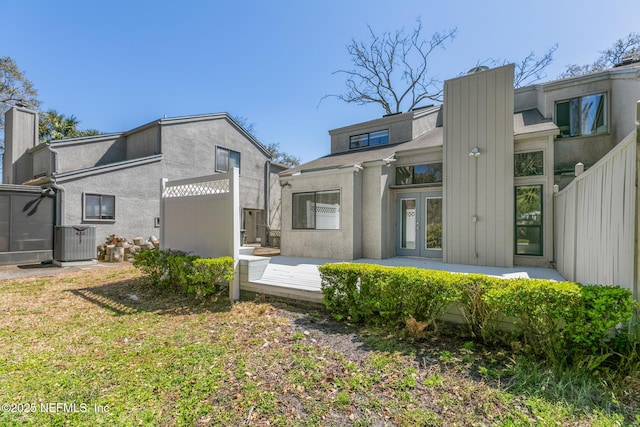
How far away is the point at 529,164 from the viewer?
8.19m

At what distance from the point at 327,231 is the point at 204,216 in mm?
4483

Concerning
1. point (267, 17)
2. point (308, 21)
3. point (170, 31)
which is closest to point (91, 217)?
point (170, 31)

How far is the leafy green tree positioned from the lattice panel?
1813 cm

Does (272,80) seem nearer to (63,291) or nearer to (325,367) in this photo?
(63,291)

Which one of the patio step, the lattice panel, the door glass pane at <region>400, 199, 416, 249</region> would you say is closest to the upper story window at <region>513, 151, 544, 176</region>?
the door glass pane at <region>400, 199, 416, 249</region>

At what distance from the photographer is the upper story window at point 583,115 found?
29.9ft

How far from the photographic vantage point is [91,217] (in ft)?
40.4

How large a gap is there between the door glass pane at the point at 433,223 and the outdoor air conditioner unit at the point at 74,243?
38.6 ft

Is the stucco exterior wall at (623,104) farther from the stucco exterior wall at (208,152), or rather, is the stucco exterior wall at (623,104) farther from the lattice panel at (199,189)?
the stucco exterior wall at (208,152)

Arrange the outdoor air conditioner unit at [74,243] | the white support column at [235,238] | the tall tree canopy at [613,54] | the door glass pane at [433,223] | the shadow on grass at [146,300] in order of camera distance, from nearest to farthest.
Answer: the shadow on grass at [146,300] < the white support column at [235,238] < the door glass pane at [433,223] < the outdoor air conditioner unit at [74,243] < the tall tree canopy at [613,54]

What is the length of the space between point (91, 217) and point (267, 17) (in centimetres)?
1076

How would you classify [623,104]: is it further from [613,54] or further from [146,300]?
[613,54]

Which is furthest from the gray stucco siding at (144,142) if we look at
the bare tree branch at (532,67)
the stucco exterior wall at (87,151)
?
the bare tree branch at (532,67)

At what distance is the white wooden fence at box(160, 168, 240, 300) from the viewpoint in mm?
6047
